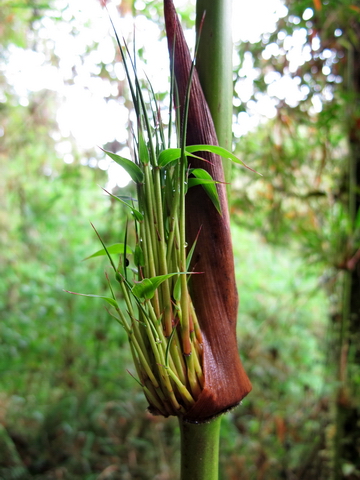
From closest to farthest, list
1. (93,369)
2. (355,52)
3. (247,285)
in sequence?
1. (355,52)
2. (93,369)
3. (247,285)

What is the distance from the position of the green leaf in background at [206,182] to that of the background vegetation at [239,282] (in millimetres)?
419

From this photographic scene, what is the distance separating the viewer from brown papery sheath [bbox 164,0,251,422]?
370mm

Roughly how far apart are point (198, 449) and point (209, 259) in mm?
201

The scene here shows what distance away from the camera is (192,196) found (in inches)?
15.4

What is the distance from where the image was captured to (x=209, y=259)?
389 mm

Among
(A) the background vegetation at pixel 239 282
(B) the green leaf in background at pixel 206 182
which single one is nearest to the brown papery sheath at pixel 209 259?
(B) the green leaf in background at pixel 206 182

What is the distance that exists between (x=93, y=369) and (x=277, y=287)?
2.88 feet

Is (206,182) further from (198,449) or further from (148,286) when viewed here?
(198,449)

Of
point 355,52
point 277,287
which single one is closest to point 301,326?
point 277,287

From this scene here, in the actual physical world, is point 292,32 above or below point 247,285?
above

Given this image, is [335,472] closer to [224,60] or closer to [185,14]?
[224,60]

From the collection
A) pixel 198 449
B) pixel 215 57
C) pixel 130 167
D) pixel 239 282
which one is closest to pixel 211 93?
pixel 215 57

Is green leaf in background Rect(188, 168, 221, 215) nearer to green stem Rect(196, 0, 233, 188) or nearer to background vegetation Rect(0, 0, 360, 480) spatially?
green stem Rect(196, 0, 233, 188)

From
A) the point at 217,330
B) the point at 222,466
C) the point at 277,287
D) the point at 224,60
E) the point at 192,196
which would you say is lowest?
the point at 222,466
